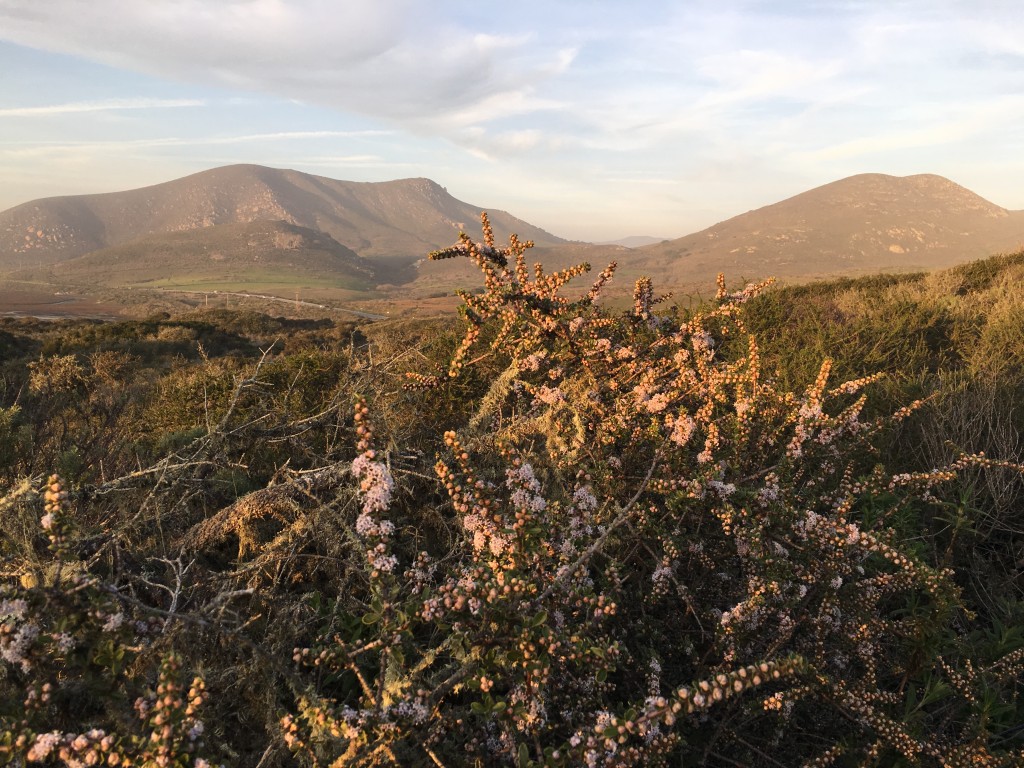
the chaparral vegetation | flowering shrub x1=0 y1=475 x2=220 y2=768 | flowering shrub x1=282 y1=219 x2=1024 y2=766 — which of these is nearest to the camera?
flowering shrub x1=0 y1=475 x2=220 y2=768

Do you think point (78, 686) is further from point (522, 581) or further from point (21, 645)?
point (522, 581)

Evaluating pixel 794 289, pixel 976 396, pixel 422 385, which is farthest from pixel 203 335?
pixel 976 396

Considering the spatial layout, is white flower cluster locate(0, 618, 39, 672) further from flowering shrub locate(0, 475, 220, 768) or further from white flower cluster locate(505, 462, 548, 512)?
white flower cluster locate(505, 462, 548, 512)

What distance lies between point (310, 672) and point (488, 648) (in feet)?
2.75

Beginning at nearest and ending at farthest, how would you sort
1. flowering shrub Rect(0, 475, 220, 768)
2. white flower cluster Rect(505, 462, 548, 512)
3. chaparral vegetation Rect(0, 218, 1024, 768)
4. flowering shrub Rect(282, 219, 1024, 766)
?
flowering shrub Rect(0, 475, 220, 768)
chaparral vegetation Rect(0, 218, 1024, 768)
flowering shrub Rect(282, 219, 1024, 766)
white flower cluster Rect(505, 462, 548, 512)

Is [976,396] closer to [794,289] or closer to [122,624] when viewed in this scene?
[122,624]

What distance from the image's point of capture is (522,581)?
69.1 inches

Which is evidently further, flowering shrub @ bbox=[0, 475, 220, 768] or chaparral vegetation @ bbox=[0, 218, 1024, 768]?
chaparral vegetation @ bbox=[0, 218, 1024, 768]

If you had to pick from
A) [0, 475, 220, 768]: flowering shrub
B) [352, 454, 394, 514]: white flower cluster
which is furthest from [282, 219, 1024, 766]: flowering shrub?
[0, 475, 220, 768]: flowering shrub

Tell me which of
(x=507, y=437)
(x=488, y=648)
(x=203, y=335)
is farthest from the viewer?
(x=203, y=335)

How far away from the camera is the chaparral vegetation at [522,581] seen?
160 cm

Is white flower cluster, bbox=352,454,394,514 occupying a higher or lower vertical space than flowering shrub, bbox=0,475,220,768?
higher

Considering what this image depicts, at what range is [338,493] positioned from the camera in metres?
2.52

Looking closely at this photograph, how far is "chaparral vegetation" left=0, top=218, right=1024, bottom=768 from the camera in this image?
1.60 metres
